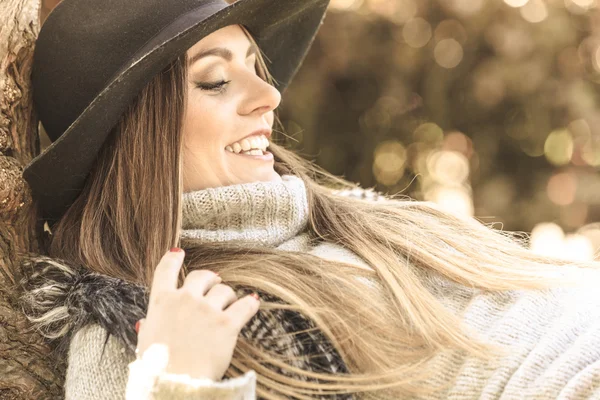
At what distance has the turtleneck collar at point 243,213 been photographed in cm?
200

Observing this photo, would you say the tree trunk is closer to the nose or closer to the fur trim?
the fur trim

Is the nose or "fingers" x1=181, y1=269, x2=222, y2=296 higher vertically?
the nose

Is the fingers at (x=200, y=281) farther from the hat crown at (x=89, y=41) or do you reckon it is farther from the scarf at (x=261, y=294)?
the hat crown at (x=89, y=41)

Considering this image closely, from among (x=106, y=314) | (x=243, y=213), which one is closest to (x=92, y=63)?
(x=243, y=213)

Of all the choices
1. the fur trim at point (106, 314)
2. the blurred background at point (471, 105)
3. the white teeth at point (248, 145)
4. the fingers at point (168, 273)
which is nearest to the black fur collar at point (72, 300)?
the fur trim at point (106, 314)

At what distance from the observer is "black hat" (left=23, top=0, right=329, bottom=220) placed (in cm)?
186

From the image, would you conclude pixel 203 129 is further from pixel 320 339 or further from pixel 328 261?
pixel 320 339

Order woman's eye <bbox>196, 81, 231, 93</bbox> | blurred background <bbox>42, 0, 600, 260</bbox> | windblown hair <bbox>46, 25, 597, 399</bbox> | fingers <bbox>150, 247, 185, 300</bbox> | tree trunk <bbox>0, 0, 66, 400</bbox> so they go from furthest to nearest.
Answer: blurred background <bbox>42, 0, 600, 260</bbox>
woman's eye <bbox>196, 81, 231, 93</bbox>
tree trunk <bbox>0, 0, 66, 400</bbox>
windblown hair <bbox>46, 25, 597, 399</bbox>
fingers <bbox>150, 247, 185, 300</bbox>

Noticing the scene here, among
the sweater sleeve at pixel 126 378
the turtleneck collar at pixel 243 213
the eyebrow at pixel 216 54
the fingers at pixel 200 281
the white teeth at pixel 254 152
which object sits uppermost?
the eyebrow at pixel 216 54

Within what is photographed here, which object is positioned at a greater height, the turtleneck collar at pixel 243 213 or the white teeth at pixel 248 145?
the white teeth at pixel 248 145

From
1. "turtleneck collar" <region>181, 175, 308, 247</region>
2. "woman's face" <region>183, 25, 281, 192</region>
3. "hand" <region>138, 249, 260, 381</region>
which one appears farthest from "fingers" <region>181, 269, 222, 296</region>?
"woman's face" <region>183, 25, 281, 192</region>

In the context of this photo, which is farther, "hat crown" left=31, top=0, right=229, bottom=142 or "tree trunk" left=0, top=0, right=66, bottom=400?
"hat crown" left=31, top=0, right=229, bottom=142

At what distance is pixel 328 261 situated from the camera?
1.88 meters

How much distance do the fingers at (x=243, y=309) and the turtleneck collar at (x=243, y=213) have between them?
39cm
